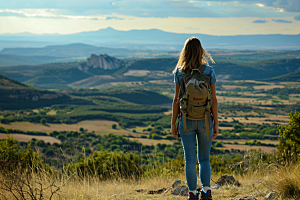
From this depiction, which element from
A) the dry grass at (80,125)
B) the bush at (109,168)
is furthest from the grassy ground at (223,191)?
the dry grass at (80,125)

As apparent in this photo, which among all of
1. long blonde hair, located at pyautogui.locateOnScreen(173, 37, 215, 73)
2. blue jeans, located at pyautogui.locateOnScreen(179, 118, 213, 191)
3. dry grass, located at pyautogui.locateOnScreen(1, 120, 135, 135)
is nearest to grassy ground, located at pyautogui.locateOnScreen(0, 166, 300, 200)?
blue jeans, located at pyautogui.locateOnScreen(179, 118, 213, 191)

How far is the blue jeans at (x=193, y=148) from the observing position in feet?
11.1

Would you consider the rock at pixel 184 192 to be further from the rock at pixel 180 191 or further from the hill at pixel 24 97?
the hill at pixel 24 97

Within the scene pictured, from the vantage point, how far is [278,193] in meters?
3.80

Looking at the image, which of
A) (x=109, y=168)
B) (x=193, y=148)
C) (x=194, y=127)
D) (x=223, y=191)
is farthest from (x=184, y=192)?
(x=109, y=168)

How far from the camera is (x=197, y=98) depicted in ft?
10.8

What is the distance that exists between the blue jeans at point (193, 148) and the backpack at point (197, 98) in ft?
0.21

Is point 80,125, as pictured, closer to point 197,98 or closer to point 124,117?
point 124,117

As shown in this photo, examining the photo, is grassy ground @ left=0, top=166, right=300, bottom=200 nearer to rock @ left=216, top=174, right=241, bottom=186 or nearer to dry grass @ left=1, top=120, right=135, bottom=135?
rock @ left=216, top=174, right=241, bottom=186

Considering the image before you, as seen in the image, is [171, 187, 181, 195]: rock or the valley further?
the valley

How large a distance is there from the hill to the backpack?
116 m

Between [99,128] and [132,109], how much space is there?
3714 centimetres

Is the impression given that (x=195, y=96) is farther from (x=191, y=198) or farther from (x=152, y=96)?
(x=152, y=96)

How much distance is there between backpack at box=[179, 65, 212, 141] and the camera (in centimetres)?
A: 328
